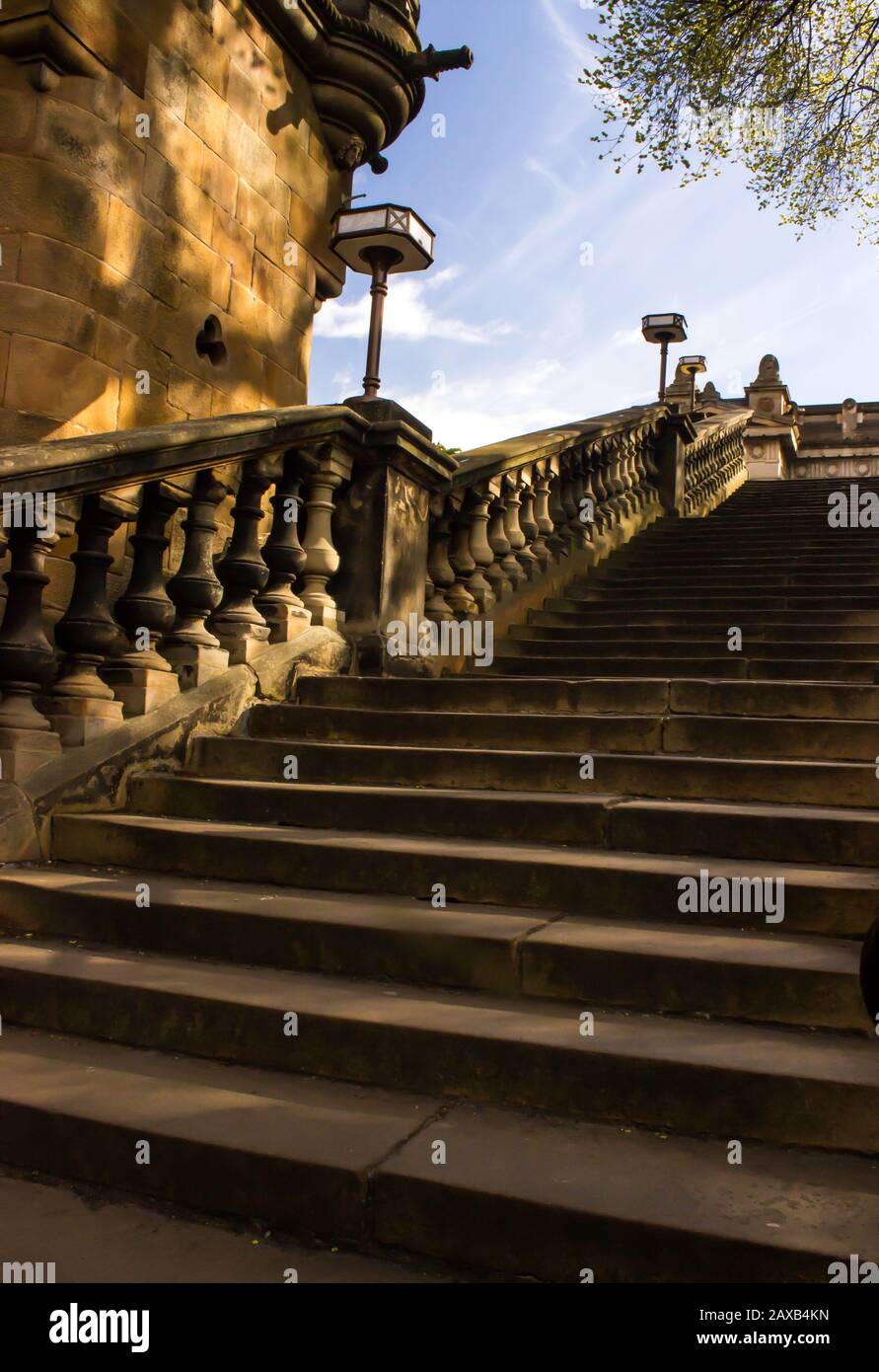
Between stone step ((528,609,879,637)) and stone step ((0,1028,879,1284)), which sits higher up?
stone step ((528,609,879,637))

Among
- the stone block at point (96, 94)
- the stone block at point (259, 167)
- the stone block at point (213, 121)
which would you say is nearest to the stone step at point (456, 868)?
the stone block at point (96, 94)

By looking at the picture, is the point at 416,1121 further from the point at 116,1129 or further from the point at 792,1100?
the point at 792,1100

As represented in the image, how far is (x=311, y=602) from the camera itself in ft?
18.5

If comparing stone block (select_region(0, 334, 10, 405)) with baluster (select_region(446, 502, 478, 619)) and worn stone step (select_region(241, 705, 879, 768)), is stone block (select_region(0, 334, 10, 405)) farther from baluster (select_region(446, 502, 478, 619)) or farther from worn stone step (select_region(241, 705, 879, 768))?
baluster (select_region(446, 502, 478, 619))

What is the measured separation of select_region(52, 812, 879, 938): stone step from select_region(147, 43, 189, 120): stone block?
4.72 metres

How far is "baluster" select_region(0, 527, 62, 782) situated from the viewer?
406 cm

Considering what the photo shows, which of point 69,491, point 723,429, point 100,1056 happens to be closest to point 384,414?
point 69,491

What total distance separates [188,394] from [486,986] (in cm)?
507

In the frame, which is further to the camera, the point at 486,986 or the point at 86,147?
the point at 86,147

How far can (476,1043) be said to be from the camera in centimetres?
268

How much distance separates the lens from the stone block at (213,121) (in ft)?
22.9

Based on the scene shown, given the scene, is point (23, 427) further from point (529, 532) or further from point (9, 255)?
point (529, 532)

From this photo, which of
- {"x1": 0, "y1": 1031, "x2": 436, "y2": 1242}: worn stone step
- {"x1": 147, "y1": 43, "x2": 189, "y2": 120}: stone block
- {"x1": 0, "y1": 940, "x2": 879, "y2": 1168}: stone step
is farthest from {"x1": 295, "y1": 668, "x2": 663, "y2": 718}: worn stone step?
{"x1": 147, "y1": 43, "x2": 189, "y2": 120}: stone block

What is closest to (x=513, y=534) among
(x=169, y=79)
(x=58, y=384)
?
(x=58, y=384)
